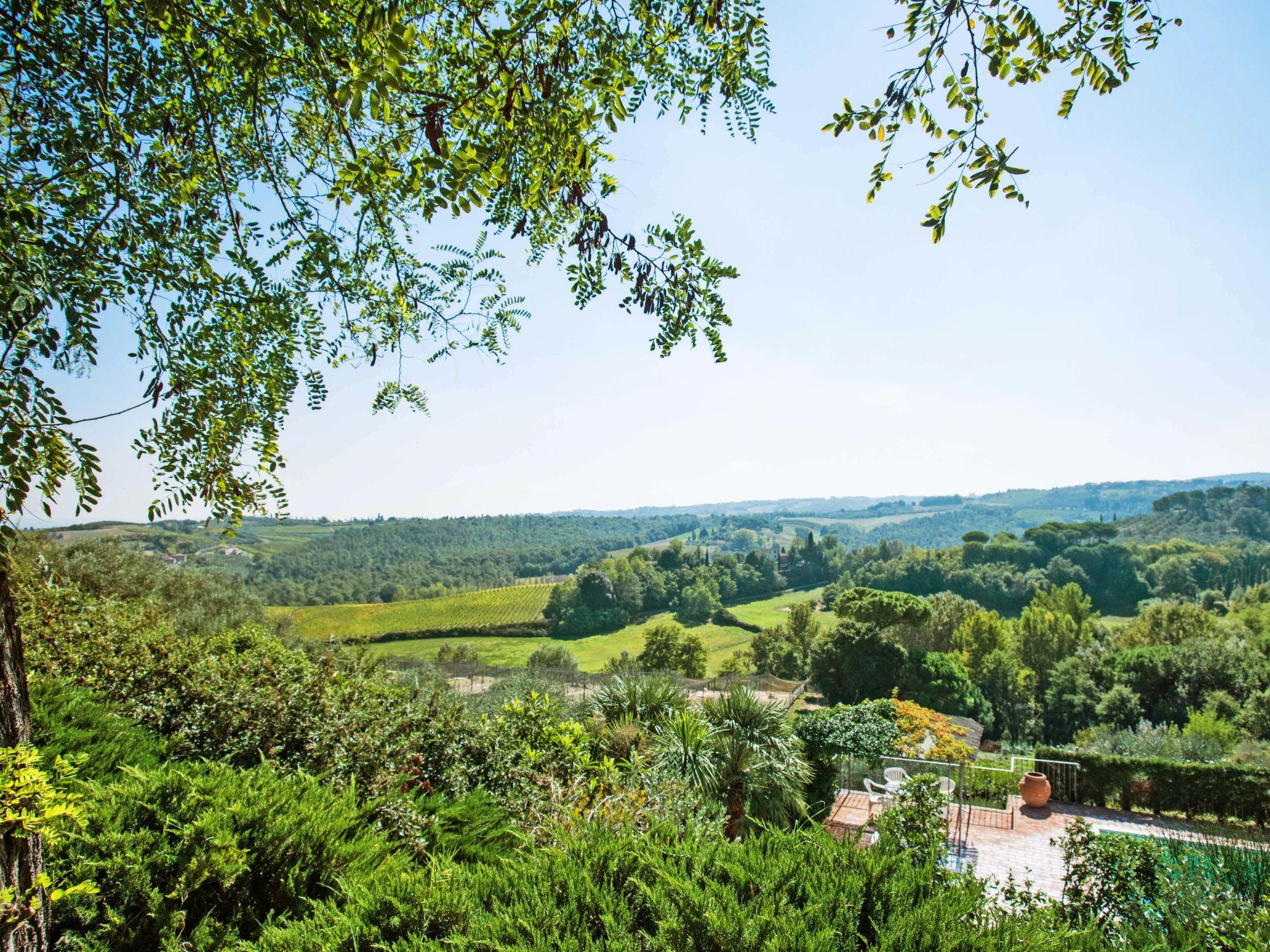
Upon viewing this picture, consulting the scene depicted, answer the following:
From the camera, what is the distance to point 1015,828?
33.6ft

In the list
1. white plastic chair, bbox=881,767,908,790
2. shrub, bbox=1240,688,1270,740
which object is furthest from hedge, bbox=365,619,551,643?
shrub, bbox=1240,688,1270,740

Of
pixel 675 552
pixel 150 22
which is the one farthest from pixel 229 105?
pixel 675 552

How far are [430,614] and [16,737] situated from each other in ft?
216

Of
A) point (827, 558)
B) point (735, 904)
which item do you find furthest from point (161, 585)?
point (827, 558)

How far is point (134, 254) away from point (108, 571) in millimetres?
16493

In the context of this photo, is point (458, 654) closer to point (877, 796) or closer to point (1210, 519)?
point (877, 796)

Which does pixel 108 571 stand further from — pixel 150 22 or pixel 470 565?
pixel 470 565

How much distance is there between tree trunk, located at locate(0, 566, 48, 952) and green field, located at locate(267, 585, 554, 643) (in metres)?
48.6

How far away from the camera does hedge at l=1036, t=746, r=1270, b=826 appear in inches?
448

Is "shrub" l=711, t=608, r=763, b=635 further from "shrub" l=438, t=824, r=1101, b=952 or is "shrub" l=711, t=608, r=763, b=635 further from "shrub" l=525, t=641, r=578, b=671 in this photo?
"shrub" l=438, t=824, r=1101, b=952

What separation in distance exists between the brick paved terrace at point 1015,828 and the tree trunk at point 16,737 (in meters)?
8.20

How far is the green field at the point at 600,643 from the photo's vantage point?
5103 cm

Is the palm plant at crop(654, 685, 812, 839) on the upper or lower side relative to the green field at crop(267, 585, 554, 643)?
upper

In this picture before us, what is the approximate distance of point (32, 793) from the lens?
5.27 ft
